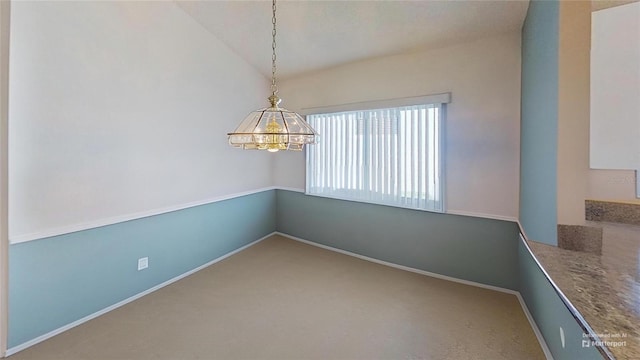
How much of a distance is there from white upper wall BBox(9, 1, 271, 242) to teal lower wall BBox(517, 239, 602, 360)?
334 centimetres

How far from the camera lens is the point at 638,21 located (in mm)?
1738

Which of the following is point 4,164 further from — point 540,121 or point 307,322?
point 540,121

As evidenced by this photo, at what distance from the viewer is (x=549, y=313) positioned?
5.92 feet

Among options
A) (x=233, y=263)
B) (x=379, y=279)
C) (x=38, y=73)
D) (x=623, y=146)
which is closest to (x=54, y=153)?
(x=38, y=73)

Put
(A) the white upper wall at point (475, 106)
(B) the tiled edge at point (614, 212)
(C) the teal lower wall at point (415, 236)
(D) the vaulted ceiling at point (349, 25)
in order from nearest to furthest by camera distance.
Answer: (B) the tiled edge at point (614, 212) → (D) the vaulted ceiling at point (349, 25) → (A) the white upper wall at point (475, 106) → (C) the teal lower wall at point (415, 236)

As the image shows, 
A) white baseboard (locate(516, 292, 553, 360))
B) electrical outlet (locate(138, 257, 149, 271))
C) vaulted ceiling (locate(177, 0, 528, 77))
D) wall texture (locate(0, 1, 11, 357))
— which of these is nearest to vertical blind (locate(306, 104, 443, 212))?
vaulted ceiling (locate(177, 0, 528, 77))

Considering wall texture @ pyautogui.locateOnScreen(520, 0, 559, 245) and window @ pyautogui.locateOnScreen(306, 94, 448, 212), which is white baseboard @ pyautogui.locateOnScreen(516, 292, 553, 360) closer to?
wall texture @ pyautogui.locateOnScreen(520, 0, 559, 245)

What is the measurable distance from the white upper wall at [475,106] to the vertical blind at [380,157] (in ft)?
0.59

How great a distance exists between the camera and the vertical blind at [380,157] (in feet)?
10.2

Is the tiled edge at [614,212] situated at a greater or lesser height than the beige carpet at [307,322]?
greater

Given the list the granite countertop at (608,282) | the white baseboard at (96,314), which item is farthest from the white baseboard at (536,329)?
the white baseboard at (96,314)

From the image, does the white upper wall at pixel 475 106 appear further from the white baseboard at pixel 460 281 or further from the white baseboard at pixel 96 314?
the white baseboard at pixel 96 314

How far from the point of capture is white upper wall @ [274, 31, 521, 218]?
2682 mm

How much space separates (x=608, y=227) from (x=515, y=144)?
1232mm
